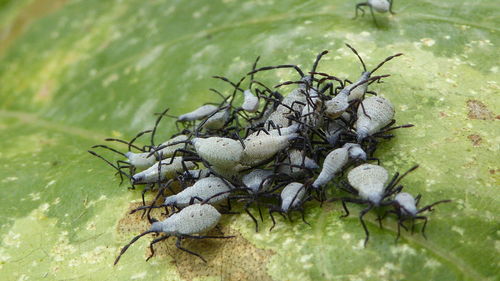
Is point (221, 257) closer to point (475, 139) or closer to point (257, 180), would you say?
point (257, 180)

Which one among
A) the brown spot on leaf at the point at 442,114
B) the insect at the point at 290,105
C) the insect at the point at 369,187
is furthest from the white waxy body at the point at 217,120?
the brown spot on leaf at the point at 442,114

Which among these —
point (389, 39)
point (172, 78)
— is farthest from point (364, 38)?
point (172, 78)

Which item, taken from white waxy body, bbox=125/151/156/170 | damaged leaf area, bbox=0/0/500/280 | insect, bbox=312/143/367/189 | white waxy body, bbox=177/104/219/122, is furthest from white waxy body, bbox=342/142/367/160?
white waxy body, bbox=125/151/156/170

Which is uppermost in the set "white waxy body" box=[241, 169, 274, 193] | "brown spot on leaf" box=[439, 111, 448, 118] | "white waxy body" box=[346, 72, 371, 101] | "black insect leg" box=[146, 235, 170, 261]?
"white waxy body" box=[346, 72, 371, 101]

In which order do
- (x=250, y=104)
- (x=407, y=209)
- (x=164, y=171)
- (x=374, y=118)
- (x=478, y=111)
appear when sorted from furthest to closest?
(x=250, y=104) → (x=164, y=171) → (x=478, y=111) → (x=374, y=118) → (x=407, y=209)

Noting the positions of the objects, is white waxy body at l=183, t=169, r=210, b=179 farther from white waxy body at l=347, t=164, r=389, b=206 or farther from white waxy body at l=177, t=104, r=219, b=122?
white waxy body at l=347, t=164, r=389, b=206

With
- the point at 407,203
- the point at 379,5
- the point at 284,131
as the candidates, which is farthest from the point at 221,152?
the point at 379,5

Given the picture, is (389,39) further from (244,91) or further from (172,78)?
(172,78)
